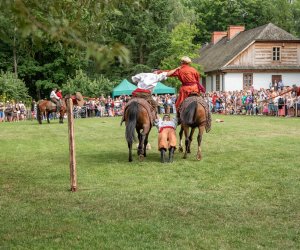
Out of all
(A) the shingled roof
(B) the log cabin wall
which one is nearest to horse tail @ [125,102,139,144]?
(A) the shingled roof

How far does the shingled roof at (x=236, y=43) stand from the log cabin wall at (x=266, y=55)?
0.61 m

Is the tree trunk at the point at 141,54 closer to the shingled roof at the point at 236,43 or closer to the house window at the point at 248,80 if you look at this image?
the shingled roof at the point at 236,43

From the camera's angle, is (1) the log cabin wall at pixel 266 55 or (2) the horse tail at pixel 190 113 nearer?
(2) the horse tail at pixel 190 113

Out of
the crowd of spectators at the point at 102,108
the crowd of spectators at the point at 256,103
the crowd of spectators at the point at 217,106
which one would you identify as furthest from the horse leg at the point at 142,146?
the crowd of spectators at the point at 102,108

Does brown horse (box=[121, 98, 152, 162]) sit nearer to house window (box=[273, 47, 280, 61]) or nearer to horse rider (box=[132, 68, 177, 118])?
horse rider (box=[132, 68, 177, 118])

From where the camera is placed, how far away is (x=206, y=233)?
21.5 feet

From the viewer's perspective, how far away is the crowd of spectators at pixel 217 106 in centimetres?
3506

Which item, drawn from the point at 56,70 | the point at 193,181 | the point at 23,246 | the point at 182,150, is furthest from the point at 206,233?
the point at 56,70

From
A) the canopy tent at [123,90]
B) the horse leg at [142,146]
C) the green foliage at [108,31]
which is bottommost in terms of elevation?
Answer: the horse leg at [142,146]

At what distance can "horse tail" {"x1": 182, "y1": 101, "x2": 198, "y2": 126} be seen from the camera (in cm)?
1295

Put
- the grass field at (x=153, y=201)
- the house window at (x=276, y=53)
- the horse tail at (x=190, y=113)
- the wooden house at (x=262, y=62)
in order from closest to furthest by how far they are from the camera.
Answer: the grass field at (x=153, y=201) < the horse tail at (x=190, y=113) < the wooden house at (x=262, y=62) < the house window at (x=276, y=53)

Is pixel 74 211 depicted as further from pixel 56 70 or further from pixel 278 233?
pixel 56 70

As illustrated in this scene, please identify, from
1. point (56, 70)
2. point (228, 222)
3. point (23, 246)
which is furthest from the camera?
point (56, 70)

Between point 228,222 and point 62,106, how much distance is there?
23.6 metres
